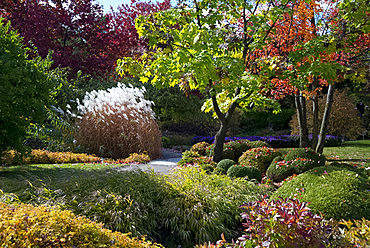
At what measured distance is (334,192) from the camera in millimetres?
3049

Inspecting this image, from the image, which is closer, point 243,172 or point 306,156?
point 243,172

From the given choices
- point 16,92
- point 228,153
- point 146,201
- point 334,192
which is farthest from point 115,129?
point 334,192

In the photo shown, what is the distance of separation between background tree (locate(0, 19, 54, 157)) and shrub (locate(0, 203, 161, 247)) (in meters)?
2.28

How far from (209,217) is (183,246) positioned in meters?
0.45

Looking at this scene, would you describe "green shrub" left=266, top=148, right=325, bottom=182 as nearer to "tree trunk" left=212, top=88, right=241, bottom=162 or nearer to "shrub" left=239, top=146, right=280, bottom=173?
"shrub" left=239, top=146, right=280, bottom=173

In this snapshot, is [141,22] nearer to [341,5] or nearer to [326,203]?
[341,5]

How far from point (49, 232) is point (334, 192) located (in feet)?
9.52

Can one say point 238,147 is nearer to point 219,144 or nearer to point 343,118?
point 219,144

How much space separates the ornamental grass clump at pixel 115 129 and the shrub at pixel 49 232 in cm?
511

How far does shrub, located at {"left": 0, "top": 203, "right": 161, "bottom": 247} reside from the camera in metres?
1.61

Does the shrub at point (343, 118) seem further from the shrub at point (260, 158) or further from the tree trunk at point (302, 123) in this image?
the shrub at point (260, 158)

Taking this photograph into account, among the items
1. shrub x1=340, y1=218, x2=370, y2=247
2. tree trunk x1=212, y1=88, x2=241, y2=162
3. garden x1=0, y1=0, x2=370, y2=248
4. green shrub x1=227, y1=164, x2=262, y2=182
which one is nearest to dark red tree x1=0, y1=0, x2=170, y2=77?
garden x1=0, y1=0, x2=370, y2=248

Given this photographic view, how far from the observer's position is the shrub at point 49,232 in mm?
1610

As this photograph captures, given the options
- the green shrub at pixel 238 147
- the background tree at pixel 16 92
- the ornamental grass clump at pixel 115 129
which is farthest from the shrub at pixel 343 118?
the background tree at pixel 16 92
